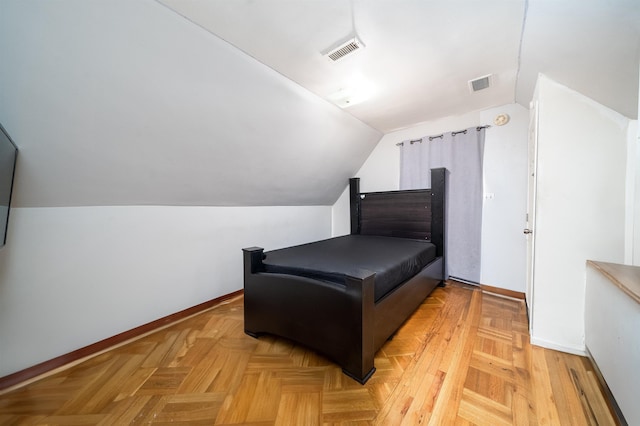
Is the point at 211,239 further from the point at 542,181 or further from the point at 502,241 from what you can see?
the point at 502,241

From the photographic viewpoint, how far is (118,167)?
1624 millimetres

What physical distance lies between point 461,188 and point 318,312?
258 centimetres

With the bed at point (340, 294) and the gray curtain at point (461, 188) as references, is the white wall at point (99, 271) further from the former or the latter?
the gray curtain at point (461, 188)

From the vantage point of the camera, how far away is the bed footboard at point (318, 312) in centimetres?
132

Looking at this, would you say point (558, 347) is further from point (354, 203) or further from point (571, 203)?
point (354, 203)

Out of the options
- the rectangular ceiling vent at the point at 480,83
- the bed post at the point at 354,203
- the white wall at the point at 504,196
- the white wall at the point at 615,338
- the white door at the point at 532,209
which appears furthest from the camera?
the bed post at the point at 354,203

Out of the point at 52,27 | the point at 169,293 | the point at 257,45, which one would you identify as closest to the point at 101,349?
the point at 169,293

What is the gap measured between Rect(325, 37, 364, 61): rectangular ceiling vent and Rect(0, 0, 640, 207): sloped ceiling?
4cm

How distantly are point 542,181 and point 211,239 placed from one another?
3089mm

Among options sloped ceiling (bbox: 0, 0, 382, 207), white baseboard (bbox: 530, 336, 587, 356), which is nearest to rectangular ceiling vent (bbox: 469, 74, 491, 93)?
sloped ceiling (bbox: 0, 0, 382, 207)

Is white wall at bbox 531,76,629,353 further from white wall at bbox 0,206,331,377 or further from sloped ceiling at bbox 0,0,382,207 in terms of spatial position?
white wall at bbox 0,206,331,377

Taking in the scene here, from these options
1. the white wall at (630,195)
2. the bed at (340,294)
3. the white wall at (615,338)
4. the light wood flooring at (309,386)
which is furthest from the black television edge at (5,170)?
the white wall at (630,195)

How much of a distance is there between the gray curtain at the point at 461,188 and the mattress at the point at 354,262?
29.0 inches

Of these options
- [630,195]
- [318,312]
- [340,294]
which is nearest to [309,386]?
[318,312]
